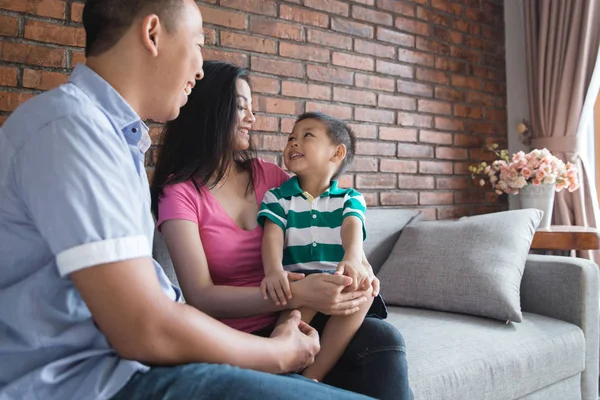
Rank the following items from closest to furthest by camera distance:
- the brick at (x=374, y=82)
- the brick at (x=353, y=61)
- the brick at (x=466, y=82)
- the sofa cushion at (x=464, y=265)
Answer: the sofa cushion at (x=464, y=265) < the brick at (x=353, y=61) < the brick at (x=374, y=82) < the brick at (x=466, y=82)

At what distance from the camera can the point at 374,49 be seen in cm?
299

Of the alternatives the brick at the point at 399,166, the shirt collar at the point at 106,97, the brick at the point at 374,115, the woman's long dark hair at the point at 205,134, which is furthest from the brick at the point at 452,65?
the shirt collar at the point at 106,97

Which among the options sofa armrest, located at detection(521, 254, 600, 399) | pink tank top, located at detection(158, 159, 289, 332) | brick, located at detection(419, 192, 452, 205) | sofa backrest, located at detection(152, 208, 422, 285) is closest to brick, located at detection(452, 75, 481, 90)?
brick, located at detection(419, 192, 452, 205)

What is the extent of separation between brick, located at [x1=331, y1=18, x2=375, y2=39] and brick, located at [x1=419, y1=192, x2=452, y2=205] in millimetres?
888

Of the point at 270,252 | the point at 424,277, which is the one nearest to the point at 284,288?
the point at 270,252

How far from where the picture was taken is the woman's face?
66.0 inches

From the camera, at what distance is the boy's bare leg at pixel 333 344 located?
1451 millimetres

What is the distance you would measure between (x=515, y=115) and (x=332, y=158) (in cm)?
229

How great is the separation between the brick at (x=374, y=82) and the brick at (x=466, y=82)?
1.74 feet

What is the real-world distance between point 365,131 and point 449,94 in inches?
28.5

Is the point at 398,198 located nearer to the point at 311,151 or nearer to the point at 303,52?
the point at 303,52

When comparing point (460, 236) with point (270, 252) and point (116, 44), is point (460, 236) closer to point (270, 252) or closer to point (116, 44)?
point (270, 252)

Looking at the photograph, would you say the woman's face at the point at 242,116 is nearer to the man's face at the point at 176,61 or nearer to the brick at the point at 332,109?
the man's face at the point at 176,61

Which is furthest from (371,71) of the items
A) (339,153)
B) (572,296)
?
(572,296)
